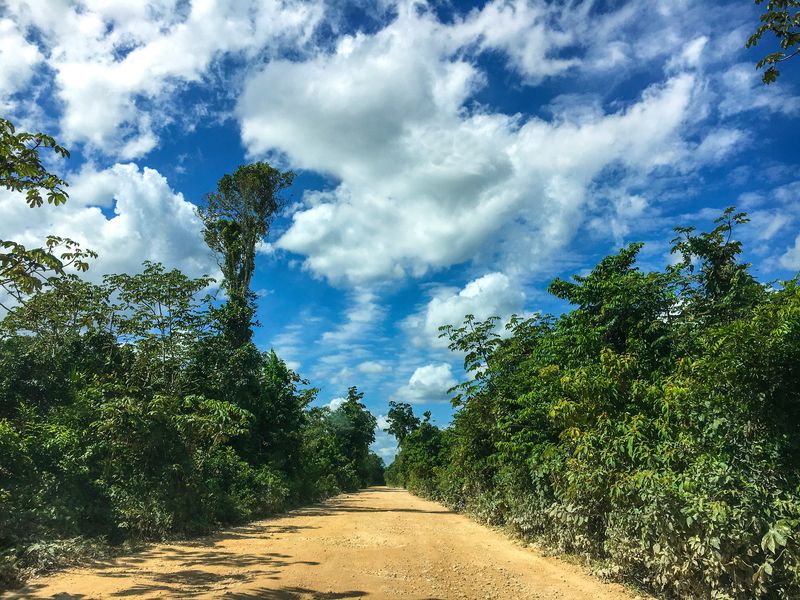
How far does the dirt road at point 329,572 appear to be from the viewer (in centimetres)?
666

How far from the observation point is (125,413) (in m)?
11.5

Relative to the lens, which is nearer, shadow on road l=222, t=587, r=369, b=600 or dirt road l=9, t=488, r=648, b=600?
shadow on road l=222, t=587, r=369, b=600

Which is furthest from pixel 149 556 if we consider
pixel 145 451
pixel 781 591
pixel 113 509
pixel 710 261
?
pixel 710 261

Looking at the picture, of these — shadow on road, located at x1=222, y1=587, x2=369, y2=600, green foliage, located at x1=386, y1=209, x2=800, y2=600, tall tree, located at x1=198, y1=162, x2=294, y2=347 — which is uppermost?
tall tree, located at x1=198, y1=162, x2=294, y2=347

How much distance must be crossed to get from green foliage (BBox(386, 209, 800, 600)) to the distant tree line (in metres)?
7.27

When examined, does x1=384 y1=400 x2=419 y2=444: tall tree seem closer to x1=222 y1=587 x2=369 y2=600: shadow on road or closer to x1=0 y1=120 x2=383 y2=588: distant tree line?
x1=0 y1=120 x2=383 y2=588: distant tree line

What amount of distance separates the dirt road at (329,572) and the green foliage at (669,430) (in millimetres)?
943

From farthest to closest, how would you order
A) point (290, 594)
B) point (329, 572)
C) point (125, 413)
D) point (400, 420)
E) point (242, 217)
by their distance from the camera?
point (400, 420) < point (242, 217) < point (125, 413) < point (329, 572) < point (290, 594)

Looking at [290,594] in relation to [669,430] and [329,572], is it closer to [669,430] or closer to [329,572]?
[329,572]

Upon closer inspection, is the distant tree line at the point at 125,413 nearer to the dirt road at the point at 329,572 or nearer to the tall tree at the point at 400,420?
the dirt road at the point at 329,572

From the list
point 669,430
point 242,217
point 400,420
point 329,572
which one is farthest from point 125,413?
point 400,420

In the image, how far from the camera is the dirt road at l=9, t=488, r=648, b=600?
6660mm

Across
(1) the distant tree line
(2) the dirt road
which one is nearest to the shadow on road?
(2) the dirt road

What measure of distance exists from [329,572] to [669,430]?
5.33 metres
